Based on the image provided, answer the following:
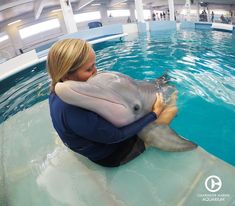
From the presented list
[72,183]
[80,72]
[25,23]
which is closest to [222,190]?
[72,183]

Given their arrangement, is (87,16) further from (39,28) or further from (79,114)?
(79,114)

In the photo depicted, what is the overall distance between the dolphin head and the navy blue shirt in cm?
7

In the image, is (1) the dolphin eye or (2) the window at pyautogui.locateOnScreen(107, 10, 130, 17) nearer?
(1) the dolphin eye

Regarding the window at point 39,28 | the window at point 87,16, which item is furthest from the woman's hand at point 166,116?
the window at point 87,16

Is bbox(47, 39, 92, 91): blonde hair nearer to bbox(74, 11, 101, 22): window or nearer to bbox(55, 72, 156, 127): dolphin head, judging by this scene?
bbox(55, 72, 156, 127): dolphin head

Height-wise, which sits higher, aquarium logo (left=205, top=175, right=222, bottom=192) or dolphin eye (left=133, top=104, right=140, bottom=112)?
dolphin eye (left=133, top=104, right=140, bottom=112)

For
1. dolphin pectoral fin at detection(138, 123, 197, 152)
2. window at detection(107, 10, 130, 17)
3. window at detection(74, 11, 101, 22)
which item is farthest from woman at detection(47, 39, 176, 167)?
window at detection(107, 10, 130, 17)

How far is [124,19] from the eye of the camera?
118ft

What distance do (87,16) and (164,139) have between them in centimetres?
3321

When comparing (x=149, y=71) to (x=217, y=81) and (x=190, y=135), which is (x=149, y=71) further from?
(x=190, y=135)

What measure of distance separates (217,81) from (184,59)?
2.46 m

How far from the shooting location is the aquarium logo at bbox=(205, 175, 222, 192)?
1.79 metres

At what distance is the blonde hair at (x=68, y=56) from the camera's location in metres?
1.53

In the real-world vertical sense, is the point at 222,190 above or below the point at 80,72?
below
